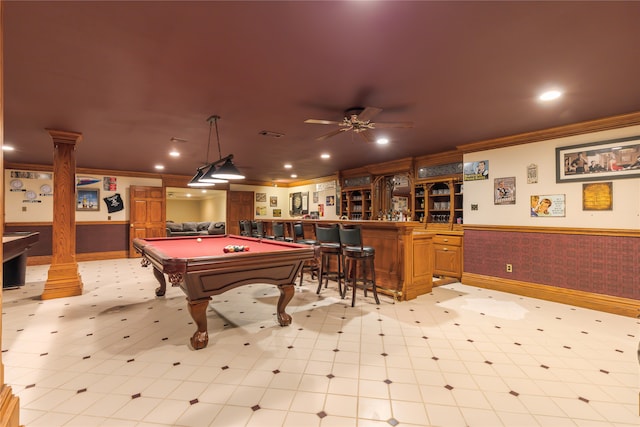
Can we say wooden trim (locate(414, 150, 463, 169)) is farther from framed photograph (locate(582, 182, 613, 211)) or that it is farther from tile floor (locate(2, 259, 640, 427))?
tile floor (locate(2, 259, 640, 427))

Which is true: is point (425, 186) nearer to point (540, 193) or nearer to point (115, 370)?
point (540, 193)

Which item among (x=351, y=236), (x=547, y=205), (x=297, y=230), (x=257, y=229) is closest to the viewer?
(x=351, y=236)

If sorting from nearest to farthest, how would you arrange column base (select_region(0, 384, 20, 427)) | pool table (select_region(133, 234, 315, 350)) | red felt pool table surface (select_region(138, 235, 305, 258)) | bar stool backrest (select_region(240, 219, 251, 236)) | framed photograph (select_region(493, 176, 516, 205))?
column base (select_region(0, 384, 20, 427)) → pool table (select_region(133, 234, 315, 350)) → red felt pool table surface (select_region(138, 235, 305, 258)) → framed photograph (select_region(493, 176, 516, 205)) → bar stool backrest (select_region(240, 219, 251, 236))

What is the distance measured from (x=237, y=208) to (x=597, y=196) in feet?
31.7

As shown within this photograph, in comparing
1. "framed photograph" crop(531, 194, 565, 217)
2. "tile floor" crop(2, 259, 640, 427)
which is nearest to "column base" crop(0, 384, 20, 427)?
"tile floor" crop(2, 259, 640, 427)

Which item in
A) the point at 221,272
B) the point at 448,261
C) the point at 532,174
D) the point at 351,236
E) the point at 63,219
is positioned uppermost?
the point at 532,174

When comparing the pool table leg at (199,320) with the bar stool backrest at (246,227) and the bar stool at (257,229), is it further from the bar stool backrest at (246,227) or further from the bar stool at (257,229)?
the bar stool backrest at (246,227)

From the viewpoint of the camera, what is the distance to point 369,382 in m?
2.33

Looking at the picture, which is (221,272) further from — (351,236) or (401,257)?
(401,257)

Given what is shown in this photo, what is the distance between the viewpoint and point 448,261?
5.92 meters

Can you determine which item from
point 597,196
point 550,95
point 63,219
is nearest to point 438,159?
point 597,196

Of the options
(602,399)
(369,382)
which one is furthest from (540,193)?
(369,382)

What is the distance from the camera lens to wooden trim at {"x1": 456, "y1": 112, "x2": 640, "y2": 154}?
12.7 feet

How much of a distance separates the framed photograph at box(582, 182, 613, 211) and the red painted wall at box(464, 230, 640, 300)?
421 millimetres
